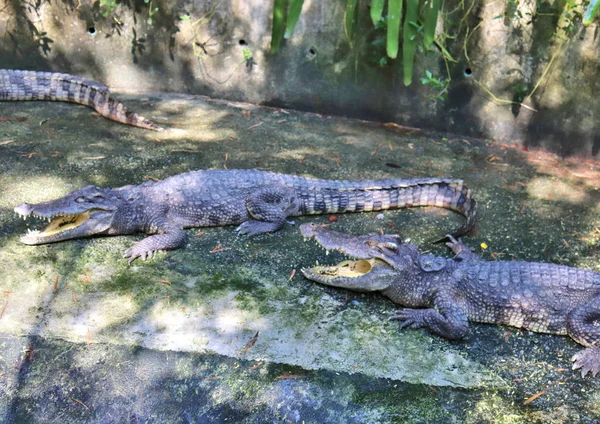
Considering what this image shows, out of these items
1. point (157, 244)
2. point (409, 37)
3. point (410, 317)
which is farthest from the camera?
point (409, 37)

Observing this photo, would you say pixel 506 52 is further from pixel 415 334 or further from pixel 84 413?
pixel 84 413

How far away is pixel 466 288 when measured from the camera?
3594 millimetres

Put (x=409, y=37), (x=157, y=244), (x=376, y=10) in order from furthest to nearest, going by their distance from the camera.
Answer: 1. (x=409, y=37)
2. (x=376, y=10)
3. (x=157, y=244)

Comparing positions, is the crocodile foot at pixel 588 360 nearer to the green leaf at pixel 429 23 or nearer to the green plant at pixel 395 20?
the green plant at pixel 395 20

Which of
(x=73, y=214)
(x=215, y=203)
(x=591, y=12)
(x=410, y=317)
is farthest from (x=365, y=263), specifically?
(x=591, y=12)

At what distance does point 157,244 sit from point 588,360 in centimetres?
296

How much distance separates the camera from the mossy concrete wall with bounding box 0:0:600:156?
19.0 feet

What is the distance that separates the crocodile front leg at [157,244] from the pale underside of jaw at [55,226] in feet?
1.53

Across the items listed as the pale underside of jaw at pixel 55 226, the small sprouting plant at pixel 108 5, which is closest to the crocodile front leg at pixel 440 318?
the pale underside of jaw at pixel 55 226

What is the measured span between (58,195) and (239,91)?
2.97 m

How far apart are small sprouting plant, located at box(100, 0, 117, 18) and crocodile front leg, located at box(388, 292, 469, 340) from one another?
5097mm

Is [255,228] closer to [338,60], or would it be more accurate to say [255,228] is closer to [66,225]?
[66,225]

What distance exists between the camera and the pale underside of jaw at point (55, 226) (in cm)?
396

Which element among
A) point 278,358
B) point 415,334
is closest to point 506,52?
point 415,334
